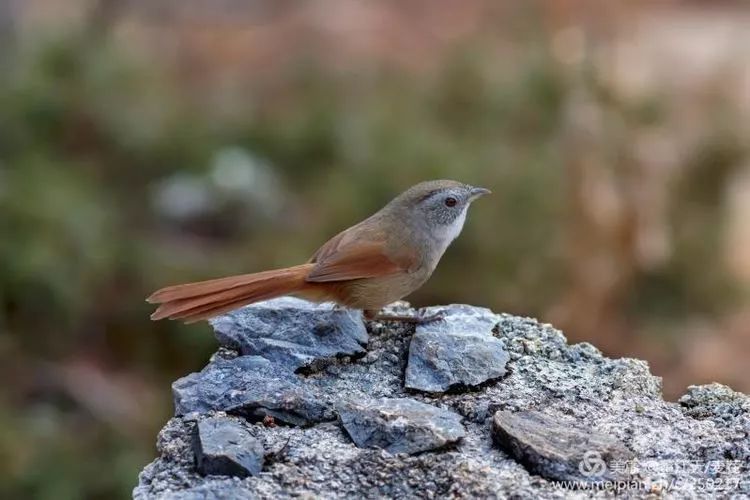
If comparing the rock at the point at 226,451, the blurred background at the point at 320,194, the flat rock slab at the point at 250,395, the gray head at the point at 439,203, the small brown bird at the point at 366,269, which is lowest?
the rock at the point at 226,451

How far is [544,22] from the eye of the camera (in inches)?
415

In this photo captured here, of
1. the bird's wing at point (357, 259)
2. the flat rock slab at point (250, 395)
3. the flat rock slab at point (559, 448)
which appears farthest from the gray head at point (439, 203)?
the flat rock slab at point (559, 448)

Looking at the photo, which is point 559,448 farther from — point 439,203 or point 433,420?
point 439,203

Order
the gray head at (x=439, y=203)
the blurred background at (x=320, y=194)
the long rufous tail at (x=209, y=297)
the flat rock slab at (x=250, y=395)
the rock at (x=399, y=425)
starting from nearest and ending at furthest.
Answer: the rock at (x=399, y=425) < the flat rock slab at (x=250, y=395) < the long rufous tail at (x=209, y=297) < the gray head at (x=439, y=203) < the blurred background at (x=320, y=194)

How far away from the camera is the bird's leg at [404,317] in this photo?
3.19 metres

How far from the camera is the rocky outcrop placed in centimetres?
240

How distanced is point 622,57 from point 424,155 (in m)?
2.90

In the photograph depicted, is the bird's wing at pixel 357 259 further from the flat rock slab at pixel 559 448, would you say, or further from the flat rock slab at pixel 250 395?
the flat rock slab at pixel 559 448

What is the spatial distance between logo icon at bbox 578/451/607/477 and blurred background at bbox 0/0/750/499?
11.1 ft

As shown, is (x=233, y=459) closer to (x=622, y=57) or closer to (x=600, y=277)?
(x=600, y=277)

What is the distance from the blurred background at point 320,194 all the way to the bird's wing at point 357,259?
2435mm

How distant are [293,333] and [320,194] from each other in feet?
15.4

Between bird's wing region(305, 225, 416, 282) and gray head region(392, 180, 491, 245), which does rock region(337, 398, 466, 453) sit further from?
gray head region(392, 180, 491, 245)

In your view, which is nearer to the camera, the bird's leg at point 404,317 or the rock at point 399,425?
the rock at point 399,425
